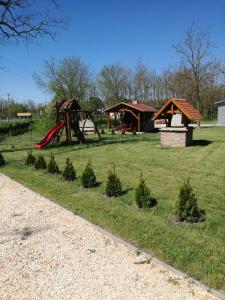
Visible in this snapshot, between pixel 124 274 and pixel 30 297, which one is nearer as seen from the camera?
pixel 30 297

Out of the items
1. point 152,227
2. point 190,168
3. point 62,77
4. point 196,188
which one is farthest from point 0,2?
point 62,77

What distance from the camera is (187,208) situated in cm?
611

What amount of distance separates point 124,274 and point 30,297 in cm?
135

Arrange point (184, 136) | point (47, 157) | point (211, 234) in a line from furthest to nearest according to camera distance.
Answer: point (184, 136) < point (47, 157) < point (211, 234)

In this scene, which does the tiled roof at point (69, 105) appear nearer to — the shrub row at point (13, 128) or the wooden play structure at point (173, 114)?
the wooden play structure at point (173, 114)

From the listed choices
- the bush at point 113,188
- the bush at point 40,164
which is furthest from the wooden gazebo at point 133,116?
the bush at point 113,188

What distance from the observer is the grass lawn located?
4820 millimetres

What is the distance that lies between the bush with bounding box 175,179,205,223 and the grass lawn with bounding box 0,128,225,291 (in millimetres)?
Answer: 221

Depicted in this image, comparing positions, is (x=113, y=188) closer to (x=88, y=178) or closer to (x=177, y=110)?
(x=88, y=178)

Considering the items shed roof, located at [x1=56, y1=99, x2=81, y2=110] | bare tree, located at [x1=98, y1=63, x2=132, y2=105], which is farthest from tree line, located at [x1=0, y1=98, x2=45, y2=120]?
shed roof, located at [x1=56, y1=99, x2=81, y2=110]

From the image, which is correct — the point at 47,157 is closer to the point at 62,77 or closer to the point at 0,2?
the point at 0,2

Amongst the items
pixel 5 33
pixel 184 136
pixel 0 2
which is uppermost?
pixel 0 2

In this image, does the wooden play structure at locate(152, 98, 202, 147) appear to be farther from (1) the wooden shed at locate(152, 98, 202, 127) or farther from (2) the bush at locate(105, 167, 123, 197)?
(2) the bush at locate(105, 167, 123, 197)

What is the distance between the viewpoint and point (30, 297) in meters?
3.89
